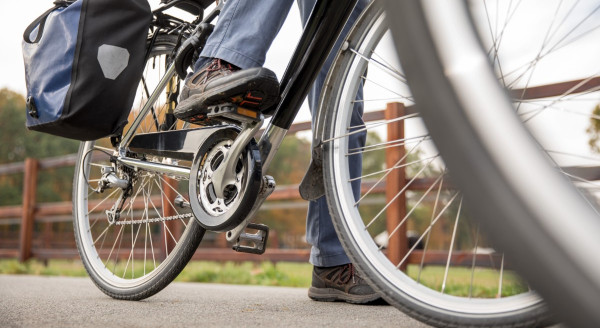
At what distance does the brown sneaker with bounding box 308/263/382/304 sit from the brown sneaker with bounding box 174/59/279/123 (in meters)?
0.59

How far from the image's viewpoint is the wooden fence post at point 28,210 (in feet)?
17.0

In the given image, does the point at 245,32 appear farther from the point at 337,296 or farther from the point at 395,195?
the point at 395,195

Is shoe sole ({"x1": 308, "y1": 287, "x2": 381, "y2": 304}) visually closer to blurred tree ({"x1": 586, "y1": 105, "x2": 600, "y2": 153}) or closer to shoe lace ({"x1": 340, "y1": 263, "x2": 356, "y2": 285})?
shoe lace ({"x1": 340, "y1": 263, "x2": 356, "y2": 285})

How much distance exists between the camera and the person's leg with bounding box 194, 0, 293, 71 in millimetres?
1245

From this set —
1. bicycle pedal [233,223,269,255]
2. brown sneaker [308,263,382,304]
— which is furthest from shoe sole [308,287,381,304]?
bicycle pedal [233,223,269,255]

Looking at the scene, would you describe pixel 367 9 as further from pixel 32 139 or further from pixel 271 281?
pixel 32 139

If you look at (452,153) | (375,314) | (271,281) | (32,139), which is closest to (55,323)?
(375,314)

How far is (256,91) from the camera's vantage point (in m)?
1.19

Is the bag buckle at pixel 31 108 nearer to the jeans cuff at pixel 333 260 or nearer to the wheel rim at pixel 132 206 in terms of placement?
the wheel rim at pixel 132 206

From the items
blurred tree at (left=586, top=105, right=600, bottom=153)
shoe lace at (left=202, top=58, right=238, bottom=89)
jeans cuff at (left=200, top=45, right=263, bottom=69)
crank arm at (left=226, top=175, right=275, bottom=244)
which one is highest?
jeans cuff at (left=200, top=45, right=263, bottom=69)

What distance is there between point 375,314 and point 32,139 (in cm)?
2968

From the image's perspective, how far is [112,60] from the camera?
1.56 m

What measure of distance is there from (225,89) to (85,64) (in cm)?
55

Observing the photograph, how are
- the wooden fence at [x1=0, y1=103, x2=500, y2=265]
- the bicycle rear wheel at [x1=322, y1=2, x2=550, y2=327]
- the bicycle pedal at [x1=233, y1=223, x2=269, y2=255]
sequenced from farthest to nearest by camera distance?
the wooden fence at [x1=0, y1=103, x2=500, y2=265]
the bicycle pedal at [x1=233, y1=223, x2=269, y2=255]
the bicycle rear wheel at [x1=322, y1=2, x2=550, y2=327]
